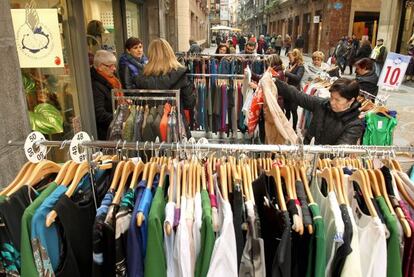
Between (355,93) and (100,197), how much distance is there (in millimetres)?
2223

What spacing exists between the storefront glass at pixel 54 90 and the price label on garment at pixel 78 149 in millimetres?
1347

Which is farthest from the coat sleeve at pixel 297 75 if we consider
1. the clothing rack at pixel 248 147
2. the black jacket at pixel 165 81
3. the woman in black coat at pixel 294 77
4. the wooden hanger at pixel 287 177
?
the wooden hanger at pixel 287 177

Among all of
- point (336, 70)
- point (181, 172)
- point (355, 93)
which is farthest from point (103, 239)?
point (336, 70)

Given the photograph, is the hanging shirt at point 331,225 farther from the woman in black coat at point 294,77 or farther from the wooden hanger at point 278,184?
the woman in black coat at point 294,77

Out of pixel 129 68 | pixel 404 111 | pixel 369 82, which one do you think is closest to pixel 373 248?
pixel 129 68

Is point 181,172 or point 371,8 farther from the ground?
point 371,8

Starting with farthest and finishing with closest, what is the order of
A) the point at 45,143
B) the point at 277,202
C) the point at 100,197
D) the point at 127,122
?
the point at 127,122, the point at 45,143, the point at 100,197, the point at 277,202

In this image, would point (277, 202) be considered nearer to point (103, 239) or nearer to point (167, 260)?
point (167, 260)

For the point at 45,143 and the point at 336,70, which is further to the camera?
the point at 336,70

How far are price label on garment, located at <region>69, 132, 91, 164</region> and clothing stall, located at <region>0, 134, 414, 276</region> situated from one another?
0.05 metres

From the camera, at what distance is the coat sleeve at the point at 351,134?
2824 mm

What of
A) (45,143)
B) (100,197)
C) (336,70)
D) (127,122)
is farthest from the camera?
(336,70)

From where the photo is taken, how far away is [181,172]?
5.28 ft

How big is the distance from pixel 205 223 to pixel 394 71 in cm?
366
